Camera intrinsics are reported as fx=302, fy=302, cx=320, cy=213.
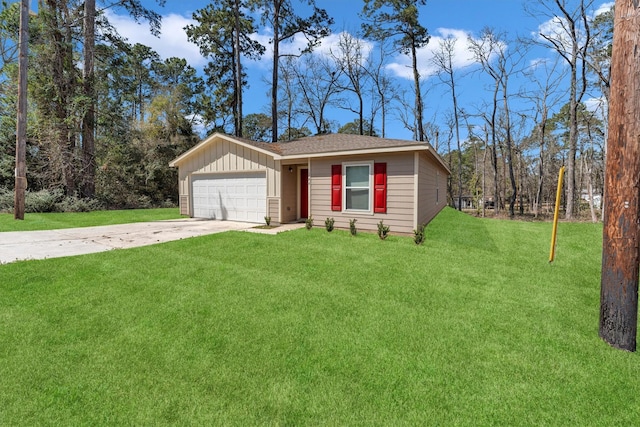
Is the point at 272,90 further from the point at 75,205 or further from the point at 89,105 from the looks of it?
the point at 75,205

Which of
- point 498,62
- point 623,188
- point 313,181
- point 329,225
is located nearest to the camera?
point 623,188

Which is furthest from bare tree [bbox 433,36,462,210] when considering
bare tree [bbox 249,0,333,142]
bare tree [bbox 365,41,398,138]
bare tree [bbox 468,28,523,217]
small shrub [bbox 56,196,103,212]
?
small shrub [bbox 56,196,103,212]

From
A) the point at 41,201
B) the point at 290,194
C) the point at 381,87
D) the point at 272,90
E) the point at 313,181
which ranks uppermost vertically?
the point at 381,87

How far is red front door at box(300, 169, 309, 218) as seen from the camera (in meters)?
10.7

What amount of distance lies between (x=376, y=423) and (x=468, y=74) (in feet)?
82.3

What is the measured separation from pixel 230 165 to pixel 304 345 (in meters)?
9.23

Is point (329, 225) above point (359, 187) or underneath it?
underneath

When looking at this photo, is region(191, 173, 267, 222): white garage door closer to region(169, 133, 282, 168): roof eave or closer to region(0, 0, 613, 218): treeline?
region(169, 133, 282, 168): roof eave

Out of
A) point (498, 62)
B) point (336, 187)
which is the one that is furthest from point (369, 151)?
point (498, 62)

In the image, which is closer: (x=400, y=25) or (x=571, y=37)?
(x=571, y=37)

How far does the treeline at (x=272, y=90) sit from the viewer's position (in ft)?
48.2

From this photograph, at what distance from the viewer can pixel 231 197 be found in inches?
450

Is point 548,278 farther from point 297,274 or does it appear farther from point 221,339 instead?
point 221,339

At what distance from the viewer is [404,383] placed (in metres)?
2.42
